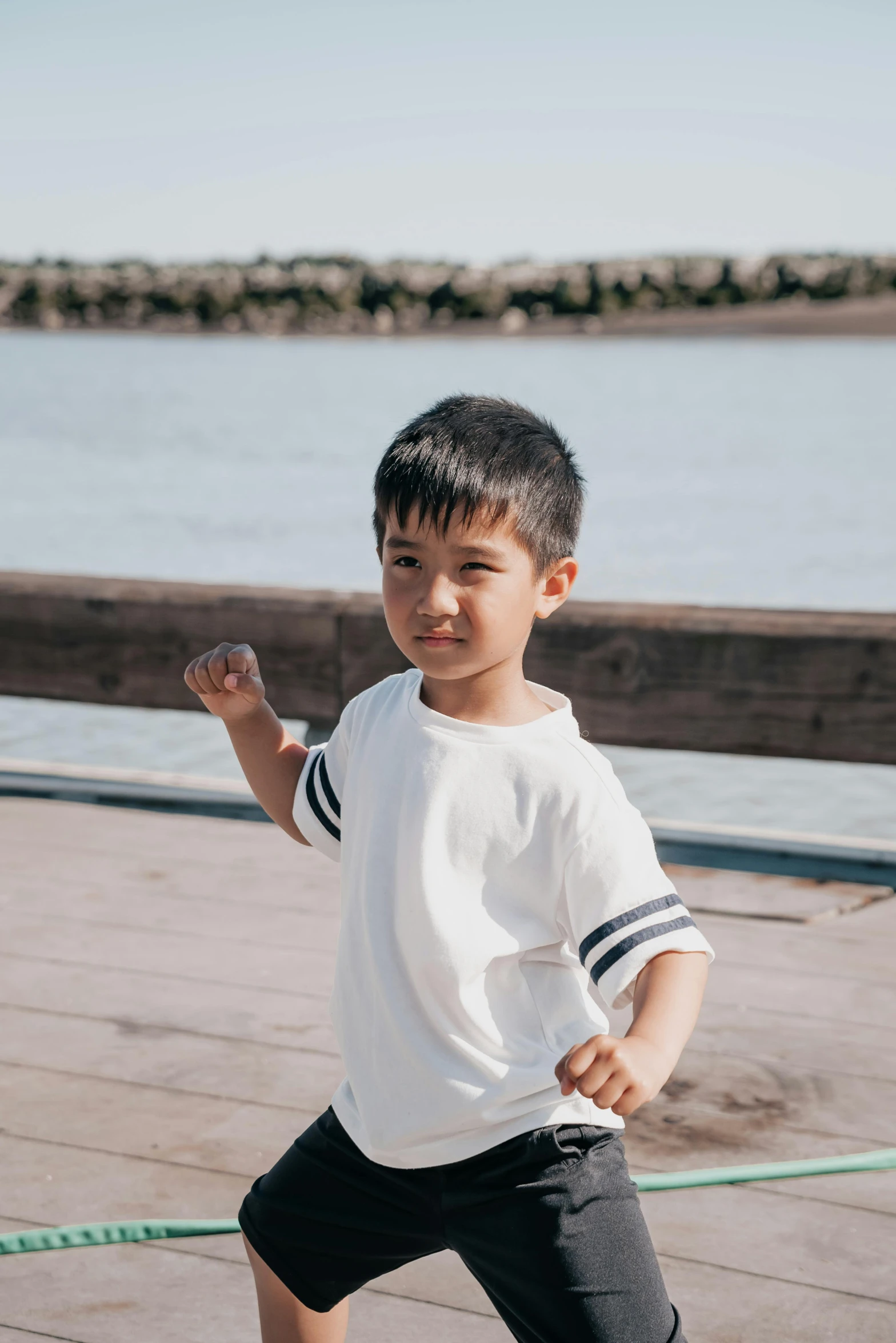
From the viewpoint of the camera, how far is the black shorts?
146 cm

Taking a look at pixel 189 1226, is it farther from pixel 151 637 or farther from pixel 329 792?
pixel 151 637

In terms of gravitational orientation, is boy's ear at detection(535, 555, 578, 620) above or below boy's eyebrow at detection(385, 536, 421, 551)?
below

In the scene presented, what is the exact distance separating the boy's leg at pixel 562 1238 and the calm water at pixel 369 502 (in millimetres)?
4851

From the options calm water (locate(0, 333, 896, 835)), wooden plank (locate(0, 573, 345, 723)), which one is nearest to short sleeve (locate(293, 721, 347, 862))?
wooden plank (locate(0, 573, 345, 723))

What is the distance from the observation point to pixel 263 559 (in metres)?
13.6

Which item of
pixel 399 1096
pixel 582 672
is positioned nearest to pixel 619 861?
pixel 399 1096

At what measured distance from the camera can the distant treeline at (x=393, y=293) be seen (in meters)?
56.9

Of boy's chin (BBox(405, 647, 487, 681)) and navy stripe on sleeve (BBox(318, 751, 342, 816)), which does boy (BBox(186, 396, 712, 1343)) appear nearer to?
boy's chin (BBox(405, 647, 487, 681))

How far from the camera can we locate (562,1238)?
1.46 m

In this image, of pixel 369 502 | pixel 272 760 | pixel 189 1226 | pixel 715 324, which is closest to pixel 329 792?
pixel 272 760

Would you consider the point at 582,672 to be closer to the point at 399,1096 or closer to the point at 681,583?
the point at 399,1096

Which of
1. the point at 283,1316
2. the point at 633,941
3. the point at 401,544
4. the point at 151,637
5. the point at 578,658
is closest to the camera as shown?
the point at 633,941

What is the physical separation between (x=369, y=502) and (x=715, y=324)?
4345 cm

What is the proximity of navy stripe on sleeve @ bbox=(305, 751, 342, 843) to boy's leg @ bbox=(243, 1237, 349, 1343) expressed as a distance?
468 mm
